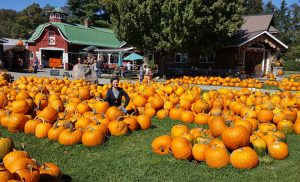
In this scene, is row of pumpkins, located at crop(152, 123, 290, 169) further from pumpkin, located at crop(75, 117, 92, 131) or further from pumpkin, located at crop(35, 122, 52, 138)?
pumpkin, located at crop(35, 122, 52, 138)

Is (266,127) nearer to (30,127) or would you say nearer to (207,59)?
(30,127)

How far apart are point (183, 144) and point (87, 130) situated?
201 cm

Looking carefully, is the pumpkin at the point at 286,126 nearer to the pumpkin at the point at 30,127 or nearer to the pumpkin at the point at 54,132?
the pumpkin at the point at 54,132

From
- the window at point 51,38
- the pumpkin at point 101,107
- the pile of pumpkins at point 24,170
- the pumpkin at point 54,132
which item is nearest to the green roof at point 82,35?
the window at point 51,38

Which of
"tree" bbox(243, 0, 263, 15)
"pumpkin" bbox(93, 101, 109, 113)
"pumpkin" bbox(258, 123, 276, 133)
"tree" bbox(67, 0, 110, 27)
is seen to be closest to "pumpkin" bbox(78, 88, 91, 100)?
"pumpkin" bbox(93, 101, 109, 113)

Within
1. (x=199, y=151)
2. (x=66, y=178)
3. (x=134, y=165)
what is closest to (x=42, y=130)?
(x=66, y=178)

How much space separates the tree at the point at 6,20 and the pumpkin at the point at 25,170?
100303 millimetres

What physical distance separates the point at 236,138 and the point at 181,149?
1010 mm

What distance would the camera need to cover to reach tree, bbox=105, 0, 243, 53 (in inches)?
907

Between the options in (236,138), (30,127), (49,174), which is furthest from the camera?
(30,127)

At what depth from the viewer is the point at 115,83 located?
29.3 ft

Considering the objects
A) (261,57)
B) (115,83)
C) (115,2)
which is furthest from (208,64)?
(115,83)

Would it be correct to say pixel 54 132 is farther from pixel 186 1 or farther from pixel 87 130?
pixel 186 1

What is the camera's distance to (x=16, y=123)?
7.36 m
